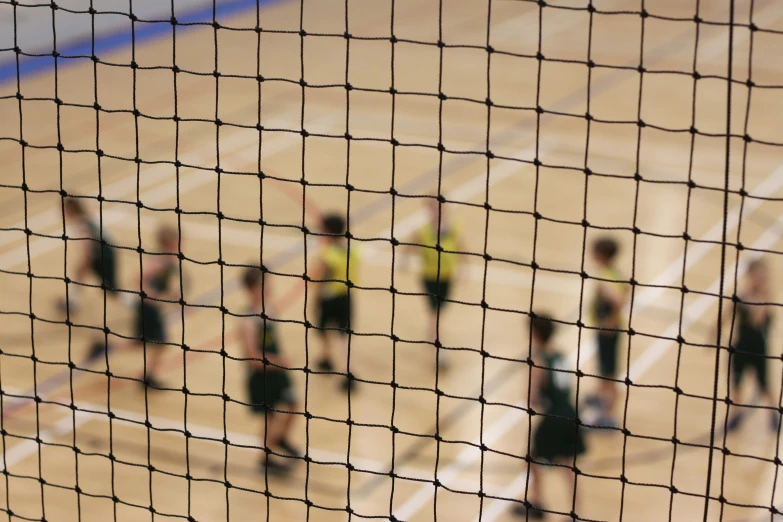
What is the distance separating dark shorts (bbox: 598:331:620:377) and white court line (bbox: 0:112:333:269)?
14.5ft

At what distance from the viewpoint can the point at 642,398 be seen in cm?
647

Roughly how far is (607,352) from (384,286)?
2.17 m

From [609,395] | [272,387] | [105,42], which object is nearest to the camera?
[272,387]

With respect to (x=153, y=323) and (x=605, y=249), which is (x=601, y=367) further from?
(x=153, y=323)

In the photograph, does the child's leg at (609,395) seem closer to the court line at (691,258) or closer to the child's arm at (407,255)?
the court line at (691,258)

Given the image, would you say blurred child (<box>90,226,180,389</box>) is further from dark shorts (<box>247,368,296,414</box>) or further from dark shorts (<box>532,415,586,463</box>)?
dark shorts (<box>532,415,586,463</box>)

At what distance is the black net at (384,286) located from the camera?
11.7 feet

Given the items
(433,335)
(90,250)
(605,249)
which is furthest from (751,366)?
(90,250)

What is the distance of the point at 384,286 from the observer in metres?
7.82

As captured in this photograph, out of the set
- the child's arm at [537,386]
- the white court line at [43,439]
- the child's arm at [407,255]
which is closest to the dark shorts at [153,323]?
the white court line at [43,439]

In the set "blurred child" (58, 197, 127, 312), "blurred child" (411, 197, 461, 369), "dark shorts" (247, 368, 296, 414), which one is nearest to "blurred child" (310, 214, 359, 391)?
"blurred child" (411, 197, 461, 369)

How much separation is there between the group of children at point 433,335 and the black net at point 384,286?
0.9 inches

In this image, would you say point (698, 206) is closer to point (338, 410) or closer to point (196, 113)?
point (338, 410)

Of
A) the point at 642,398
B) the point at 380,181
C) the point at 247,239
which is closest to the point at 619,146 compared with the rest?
the point at 380,181
